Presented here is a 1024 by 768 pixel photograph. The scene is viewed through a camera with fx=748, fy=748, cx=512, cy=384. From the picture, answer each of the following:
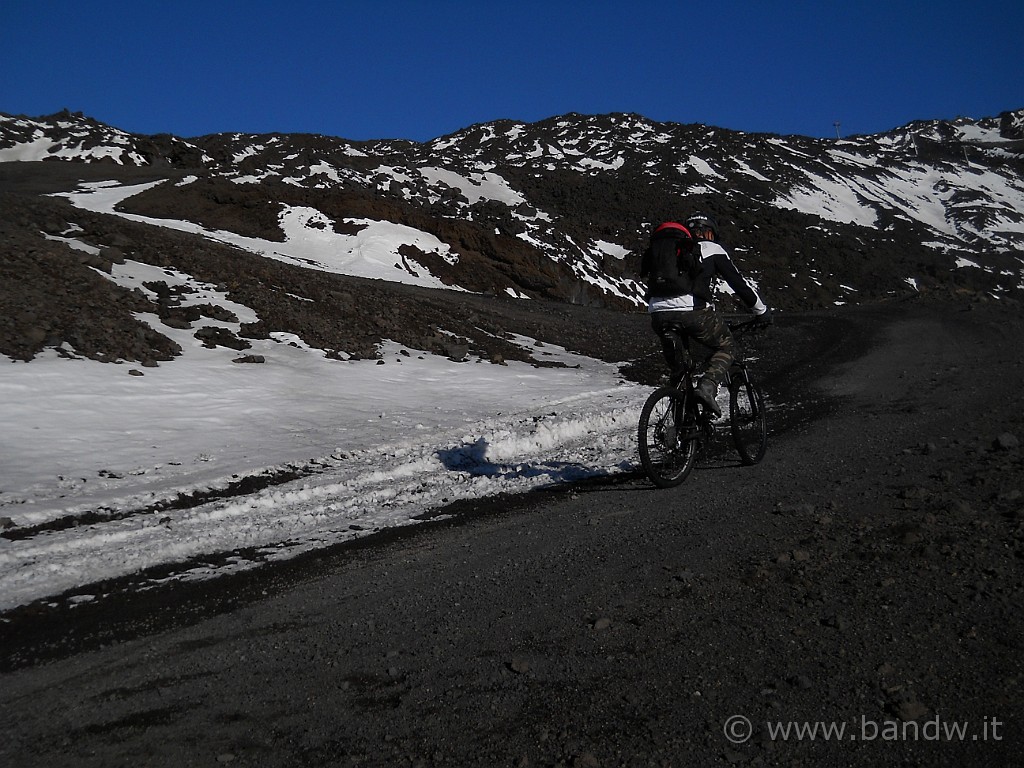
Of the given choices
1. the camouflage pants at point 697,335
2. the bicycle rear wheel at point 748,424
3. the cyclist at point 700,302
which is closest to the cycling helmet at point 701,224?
the cyclist at point 700,302

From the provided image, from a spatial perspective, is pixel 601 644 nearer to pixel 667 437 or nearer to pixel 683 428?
pixel 667 437

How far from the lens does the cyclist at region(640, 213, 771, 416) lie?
649cm

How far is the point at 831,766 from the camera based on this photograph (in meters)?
2.52

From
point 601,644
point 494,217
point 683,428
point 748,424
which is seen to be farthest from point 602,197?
point 601,644

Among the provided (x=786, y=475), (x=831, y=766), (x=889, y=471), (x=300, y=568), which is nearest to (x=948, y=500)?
(x=889, y=471)

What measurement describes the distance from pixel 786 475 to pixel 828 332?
15360mm

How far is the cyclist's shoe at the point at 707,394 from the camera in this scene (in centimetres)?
679

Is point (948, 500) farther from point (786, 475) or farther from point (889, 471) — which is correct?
point (786, 475)

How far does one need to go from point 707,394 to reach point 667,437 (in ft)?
1.81

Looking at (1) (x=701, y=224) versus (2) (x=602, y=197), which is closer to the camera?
(1) (x=701, y=224)

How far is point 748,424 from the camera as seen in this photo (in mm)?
7391

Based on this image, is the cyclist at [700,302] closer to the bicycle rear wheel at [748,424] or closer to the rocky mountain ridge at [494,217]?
Result: the bicycle rear wheel at [748,424]

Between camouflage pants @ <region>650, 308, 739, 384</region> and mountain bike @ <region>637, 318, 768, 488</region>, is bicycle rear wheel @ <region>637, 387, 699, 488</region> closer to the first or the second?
mountain bike @ <region>637, 318, 768, 488</region>

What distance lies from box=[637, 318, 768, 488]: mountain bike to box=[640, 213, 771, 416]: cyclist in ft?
0.30
